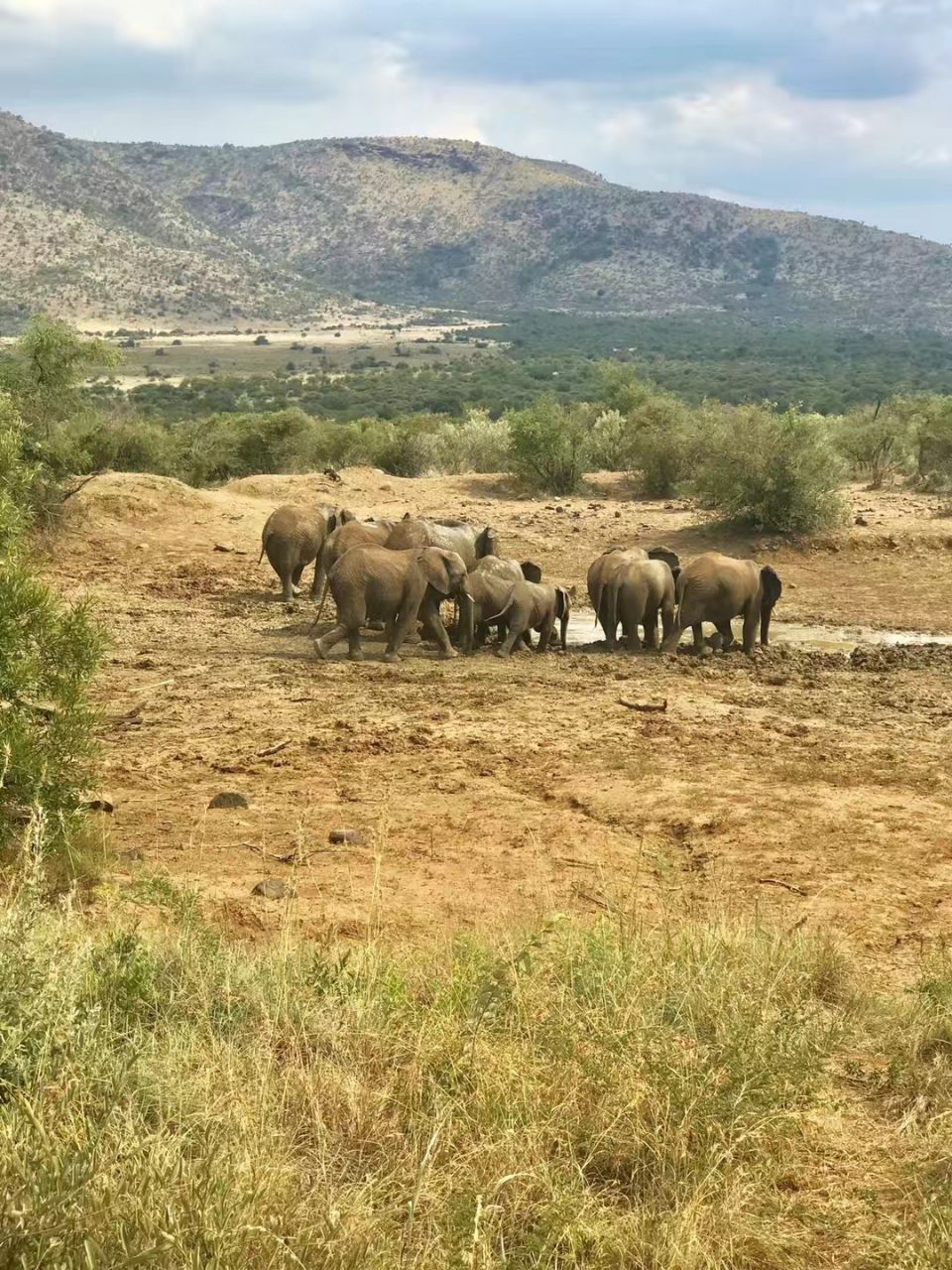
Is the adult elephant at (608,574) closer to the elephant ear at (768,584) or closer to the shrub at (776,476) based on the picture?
the elephant ear at (768,584)

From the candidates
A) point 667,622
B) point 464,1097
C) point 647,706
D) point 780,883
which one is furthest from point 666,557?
point 464,1097

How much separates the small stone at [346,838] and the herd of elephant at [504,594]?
521 cm

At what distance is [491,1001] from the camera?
→ 467 cm

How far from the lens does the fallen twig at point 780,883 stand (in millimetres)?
7176

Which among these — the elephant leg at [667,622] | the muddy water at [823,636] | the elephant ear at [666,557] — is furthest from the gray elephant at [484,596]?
the elephant ear at [666,557]

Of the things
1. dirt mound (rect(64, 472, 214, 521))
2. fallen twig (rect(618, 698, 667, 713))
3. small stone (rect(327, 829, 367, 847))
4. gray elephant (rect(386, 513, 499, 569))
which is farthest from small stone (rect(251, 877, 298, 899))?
dirt mound (rect(64, 472, 214, 521))

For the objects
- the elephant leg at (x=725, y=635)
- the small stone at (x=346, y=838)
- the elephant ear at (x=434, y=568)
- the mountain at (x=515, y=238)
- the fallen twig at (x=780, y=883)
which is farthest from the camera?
the mountain at (x=515, y=238)

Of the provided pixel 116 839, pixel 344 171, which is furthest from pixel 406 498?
pixel 344 171

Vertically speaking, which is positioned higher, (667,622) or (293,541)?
(293,541)

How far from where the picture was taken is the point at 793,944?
561 centimetres

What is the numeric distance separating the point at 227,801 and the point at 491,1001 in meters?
4.00

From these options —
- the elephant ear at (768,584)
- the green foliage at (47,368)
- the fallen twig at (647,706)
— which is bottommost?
the fallen twig at (647,706)

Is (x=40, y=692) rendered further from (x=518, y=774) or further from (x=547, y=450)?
(x=547, y=450)

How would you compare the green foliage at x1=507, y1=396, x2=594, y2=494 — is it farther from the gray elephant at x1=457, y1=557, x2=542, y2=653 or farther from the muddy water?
the gray elephant at x1=457, y1=557, x2=542, y2=653
